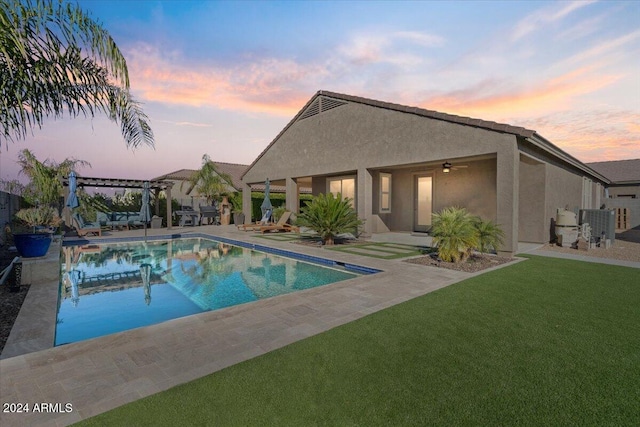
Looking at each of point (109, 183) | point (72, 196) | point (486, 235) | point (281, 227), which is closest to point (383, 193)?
point (281, 227)

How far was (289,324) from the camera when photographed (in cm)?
438

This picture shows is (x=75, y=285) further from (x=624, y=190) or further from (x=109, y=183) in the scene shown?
(x=624, y=190)

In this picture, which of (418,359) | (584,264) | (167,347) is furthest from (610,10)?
(167,347)

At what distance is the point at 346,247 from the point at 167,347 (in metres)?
8.98

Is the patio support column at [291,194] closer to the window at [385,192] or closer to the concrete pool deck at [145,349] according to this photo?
the window at [385,192]

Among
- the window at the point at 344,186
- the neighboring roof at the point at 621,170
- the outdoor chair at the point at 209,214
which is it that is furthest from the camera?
the neighboring roof at the point at 621,170

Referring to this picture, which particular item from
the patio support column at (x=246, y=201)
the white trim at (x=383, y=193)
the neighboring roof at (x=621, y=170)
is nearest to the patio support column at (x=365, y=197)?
the white trim at (x=383, y=193)

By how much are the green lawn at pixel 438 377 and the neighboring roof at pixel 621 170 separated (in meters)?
29.1

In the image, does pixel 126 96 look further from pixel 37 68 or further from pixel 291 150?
pixel 291 150

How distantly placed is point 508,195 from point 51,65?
11.3 metres

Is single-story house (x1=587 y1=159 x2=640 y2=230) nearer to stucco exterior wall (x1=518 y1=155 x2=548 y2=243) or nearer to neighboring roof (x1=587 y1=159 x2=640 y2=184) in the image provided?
neighboring roof (x1=587 y1=159 x2=640 y2=184)

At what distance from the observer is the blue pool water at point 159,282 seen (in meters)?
5.67

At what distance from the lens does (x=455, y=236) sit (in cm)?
843

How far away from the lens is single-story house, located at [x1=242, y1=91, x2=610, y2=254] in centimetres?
1002
